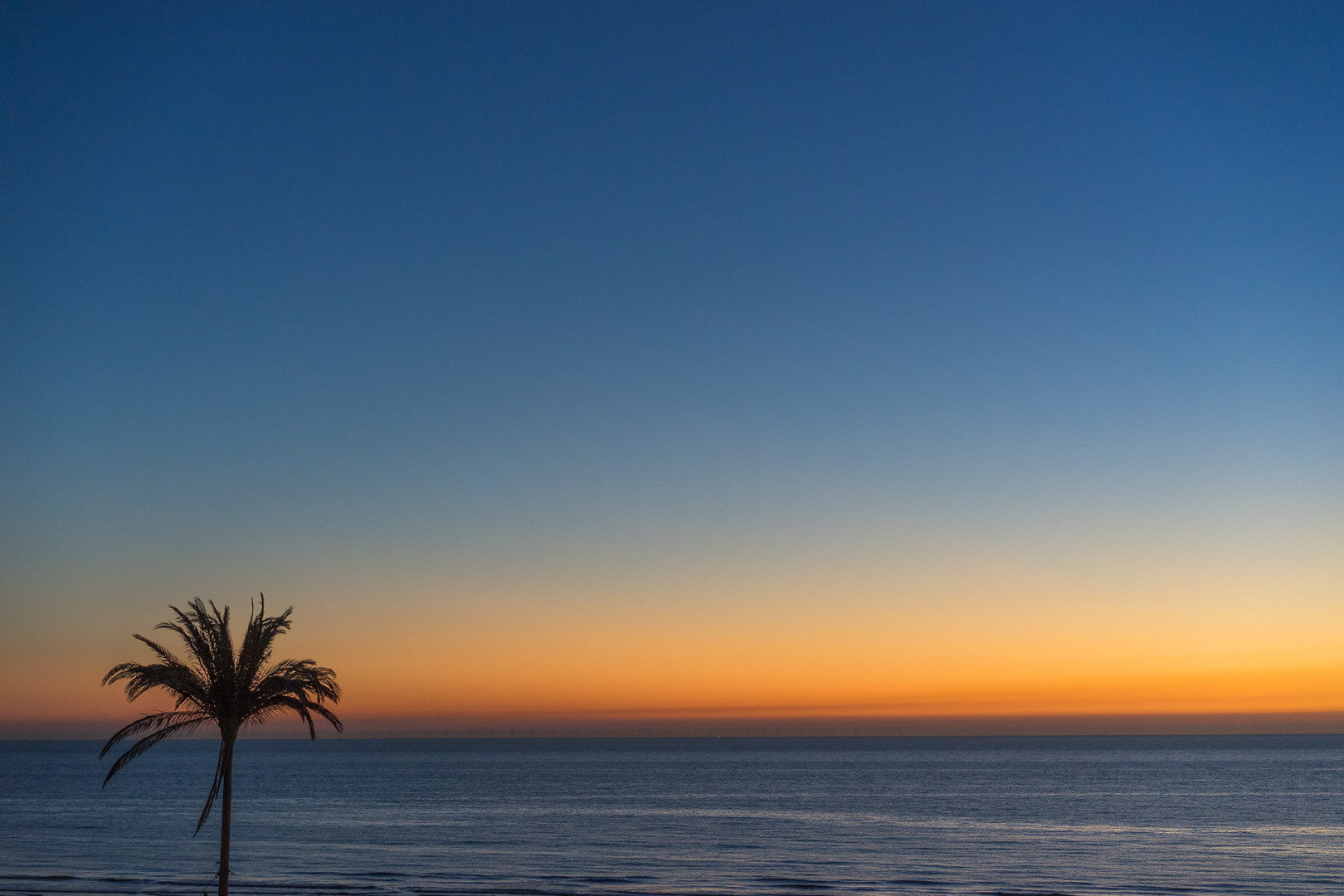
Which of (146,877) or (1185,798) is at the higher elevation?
(146,877)

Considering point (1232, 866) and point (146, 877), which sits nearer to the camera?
point (146, 877)

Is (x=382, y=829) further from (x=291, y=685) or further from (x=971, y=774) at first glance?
(x=971, y=774)

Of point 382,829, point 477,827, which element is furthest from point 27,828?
point 477,827

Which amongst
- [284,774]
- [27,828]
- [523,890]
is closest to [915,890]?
[523,890]

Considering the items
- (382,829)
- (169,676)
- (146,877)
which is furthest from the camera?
(382,829)

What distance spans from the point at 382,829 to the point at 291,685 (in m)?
51.4

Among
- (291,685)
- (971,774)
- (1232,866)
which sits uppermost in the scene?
(291,685)

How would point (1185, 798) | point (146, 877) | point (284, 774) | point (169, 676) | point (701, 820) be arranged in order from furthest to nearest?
point (284, 774)
point (1185, 798)
point (701, 820)
point (146, 877)
point (169, 676)

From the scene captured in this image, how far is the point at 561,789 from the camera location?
414 feet

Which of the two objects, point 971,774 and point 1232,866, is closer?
point 1232,866

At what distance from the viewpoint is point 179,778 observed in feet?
557

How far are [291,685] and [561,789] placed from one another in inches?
4198

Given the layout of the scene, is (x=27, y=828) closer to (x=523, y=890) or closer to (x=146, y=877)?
(x=146, y=877)

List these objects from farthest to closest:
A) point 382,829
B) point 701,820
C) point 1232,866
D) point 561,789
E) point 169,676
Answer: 1. point 561,789
2. point 701,820
3. point 382,829
4. point 1232,866
5. point 169,676
